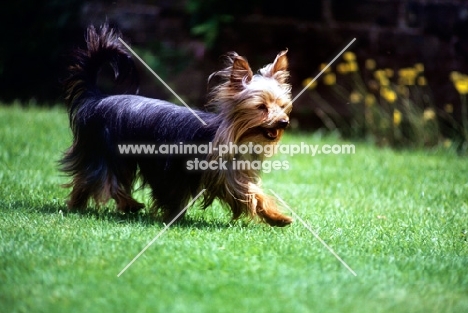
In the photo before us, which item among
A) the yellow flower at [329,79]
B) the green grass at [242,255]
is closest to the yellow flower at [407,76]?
the yellow flower at [329,79]

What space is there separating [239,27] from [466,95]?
139 inches

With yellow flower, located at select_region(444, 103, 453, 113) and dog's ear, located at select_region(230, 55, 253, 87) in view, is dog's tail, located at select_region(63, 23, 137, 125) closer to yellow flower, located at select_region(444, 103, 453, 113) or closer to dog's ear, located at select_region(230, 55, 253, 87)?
dog's ear, located at select_region(230, 55, 253, 87)

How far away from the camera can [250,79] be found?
5430 mm

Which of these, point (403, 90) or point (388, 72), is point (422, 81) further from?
point (388, 72)

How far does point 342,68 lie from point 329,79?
33 centimetres

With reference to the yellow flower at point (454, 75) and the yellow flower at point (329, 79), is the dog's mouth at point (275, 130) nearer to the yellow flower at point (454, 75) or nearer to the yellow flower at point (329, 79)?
the yellow flower at point (454, 75)

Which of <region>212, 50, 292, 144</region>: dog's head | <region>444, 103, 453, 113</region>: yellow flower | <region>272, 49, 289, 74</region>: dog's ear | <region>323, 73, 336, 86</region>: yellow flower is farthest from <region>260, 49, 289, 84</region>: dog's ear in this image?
<region>323, 73, 336, 86</region>: yellow flower

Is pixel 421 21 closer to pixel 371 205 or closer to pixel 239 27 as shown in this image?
pixel 239 27

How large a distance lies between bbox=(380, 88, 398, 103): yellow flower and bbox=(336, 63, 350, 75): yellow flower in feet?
1.98

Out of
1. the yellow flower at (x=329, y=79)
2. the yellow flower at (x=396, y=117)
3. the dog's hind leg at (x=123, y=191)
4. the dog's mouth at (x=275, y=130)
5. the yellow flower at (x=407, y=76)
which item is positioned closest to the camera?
the dog's mouth at (x=275, y=130)

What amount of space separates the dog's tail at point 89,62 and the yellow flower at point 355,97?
5.28m

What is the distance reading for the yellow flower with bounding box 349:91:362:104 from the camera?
418 inches

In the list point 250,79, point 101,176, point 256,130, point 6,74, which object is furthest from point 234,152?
point 6,74

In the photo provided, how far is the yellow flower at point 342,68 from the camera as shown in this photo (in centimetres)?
1049
